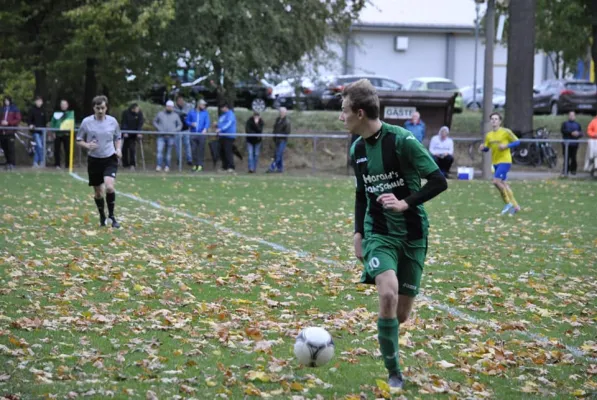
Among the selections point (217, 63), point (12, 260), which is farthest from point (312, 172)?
point (12, 260)

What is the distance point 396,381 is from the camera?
21.6 feet

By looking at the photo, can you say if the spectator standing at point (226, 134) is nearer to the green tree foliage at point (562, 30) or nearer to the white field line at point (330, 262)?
the white field line at point (330, 262)

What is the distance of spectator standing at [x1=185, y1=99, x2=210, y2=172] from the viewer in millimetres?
29688

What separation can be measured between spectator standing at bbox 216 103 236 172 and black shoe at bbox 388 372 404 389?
2316 cm

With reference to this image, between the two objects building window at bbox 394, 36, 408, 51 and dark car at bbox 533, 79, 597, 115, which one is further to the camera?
building window at bbox 394, 36, 408, 51

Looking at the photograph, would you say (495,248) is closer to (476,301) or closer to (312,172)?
(476,301)

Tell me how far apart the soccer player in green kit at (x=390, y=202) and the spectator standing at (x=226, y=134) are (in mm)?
22892

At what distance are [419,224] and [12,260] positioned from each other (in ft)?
21.5

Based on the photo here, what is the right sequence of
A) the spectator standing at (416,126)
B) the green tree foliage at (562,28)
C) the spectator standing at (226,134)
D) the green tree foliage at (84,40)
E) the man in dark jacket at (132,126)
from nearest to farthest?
the spectator standing at (416,126) → the green tree foliage at (84,40) → the man in dark jacket at (132,126) → the spectator standing at (226,134) → the green tree foliage at (562,28)

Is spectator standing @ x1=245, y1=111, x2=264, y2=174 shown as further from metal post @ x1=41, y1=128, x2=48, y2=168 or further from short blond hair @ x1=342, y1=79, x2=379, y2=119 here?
short blond hair @ x1=342, y1=79, x2=379, y2=119

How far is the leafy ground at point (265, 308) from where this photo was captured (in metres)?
6.77

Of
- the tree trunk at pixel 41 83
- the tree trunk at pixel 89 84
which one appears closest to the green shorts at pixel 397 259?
the tree trunk at pixel 89 84

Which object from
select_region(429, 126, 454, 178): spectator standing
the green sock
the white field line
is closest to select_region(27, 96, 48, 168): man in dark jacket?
the white field line

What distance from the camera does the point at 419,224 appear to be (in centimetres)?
672
